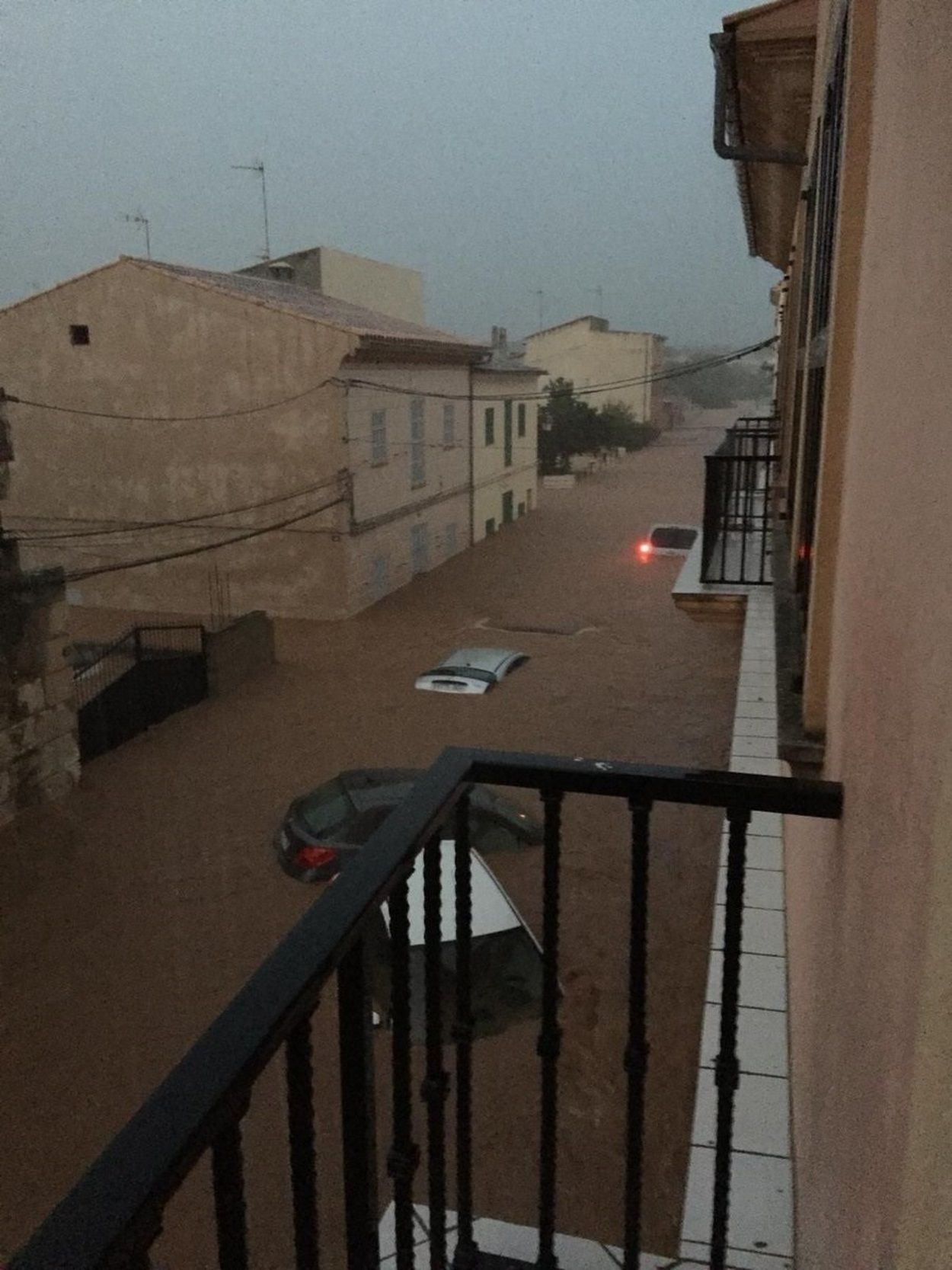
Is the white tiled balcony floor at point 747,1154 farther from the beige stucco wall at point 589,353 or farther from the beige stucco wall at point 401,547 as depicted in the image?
the beige stucco wall at point 589,353

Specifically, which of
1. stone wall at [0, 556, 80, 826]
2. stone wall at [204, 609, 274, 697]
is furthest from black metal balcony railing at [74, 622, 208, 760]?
stone wall at [0, 556, 80, 826]

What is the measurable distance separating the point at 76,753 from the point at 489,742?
490 cm

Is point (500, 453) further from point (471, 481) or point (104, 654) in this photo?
point (104, 654)

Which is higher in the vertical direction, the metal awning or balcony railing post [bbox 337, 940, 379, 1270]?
the metal awning

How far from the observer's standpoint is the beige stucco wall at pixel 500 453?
26094mm

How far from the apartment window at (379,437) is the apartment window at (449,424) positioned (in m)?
3.81

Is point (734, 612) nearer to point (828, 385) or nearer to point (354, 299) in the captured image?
point (828, 385)

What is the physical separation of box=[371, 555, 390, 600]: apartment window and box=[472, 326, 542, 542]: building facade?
5925 mm

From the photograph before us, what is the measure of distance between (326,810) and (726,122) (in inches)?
250

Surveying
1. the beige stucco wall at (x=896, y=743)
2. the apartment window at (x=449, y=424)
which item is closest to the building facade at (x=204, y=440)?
the apartment window at (x=449, y=424)

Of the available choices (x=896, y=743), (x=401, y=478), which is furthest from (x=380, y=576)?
(x=896, y=743)

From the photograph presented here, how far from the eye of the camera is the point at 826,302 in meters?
3.30

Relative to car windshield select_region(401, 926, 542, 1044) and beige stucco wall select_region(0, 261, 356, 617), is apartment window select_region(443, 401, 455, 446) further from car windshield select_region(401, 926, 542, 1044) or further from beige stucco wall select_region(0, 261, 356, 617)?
car windshield select_region(401, 926, 542, 1044)

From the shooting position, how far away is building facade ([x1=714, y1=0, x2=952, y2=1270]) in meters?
0.92
